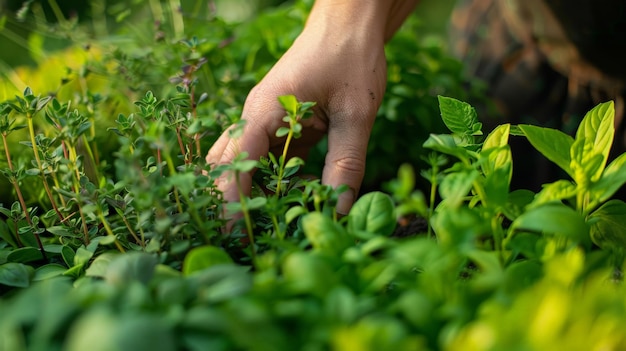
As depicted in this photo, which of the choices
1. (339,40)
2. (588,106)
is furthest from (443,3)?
(339,40)

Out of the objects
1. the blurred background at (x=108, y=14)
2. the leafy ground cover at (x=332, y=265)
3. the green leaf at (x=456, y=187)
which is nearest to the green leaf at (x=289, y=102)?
the leafy ground cover at (x=332, y=265)

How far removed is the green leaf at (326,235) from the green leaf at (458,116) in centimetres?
28

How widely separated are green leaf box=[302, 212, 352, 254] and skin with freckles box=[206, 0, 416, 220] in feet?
0.95

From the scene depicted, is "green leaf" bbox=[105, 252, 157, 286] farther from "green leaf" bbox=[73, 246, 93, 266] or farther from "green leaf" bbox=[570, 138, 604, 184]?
"green leaf" bbox=[570, 138, 604, 184]

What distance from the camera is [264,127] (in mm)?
1039

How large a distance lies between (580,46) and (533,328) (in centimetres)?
173

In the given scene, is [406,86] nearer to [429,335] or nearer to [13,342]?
[429,335]

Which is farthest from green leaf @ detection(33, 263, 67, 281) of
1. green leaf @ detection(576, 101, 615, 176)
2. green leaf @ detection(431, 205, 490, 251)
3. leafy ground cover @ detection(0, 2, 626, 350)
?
green leaf @ detection(576, 101, 615, 176)

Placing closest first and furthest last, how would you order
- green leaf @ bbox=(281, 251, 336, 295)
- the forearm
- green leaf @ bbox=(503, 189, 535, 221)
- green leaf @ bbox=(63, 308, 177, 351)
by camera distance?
green leaf @ bbox=(63, 308, 177, 351), green leaf @ bbox=(281, 251, 336, 295), green leaf @ bbox=(503, 189, 535, 221), the forearm

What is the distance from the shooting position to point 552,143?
0.82 meters

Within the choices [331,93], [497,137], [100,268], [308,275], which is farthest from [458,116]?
[100,268]

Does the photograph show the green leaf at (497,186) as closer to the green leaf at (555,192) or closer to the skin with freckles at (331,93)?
the green leaf at (555,192)

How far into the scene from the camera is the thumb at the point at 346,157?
1.03 metres

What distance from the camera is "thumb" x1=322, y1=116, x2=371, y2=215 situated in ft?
3.38
